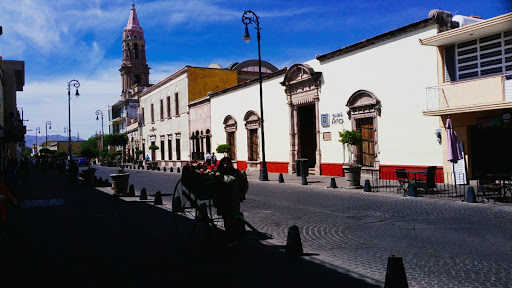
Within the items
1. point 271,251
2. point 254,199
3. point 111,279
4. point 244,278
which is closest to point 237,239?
point 271,251

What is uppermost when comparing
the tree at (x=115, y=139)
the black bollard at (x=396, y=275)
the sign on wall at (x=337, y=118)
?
the tree at (x=115, y=139)

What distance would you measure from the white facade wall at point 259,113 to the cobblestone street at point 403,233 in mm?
12330

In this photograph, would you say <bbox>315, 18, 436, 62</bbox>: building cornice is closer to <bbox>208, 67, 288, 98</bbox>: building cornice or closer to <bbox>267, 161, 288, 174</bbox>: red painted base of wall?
<bbox>208, 67, 288, 98</bbox>: building cornice

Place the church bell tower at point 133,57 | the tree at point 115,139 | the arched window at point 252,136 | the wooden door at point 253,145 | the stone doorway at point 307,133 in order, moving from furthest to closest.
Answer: the church bell tower at point 133,57 < the tree at point 115,139 < the wooden door at point 253,145 < the arched window at point 252,136 < the stone doorway at point 307,133

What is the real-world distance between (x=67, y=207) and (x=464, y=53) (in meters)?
14.7

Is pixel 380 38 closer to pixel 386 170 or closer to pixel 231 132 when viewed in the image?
pixel 386 170

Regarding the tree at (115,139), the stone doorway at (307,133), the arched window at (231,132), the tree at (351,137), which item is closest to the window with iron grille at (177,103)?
the arched window at (231,132)

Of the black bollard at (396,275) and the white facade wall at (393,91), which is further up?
the white facade wall at (393,91)

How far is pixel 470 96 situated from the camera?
14.4 m

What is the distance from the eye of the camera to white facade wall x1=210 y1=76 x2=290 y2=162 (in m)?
25.5

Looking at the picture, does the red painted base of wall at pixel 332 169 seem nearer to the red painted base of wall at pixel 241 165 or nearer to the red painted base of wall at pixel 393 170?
the red painted base of wall at pixel 393 170

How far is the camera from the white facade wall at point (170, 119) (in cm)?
3997

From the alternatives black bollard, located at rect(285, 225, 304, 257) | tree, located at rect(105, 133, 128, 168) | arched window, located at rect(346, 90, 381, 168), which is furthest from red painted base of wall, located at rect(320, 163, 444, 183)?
tree, located at rect(105, 133, 128, 168)

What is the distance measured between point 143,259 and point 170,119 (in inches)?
1531
